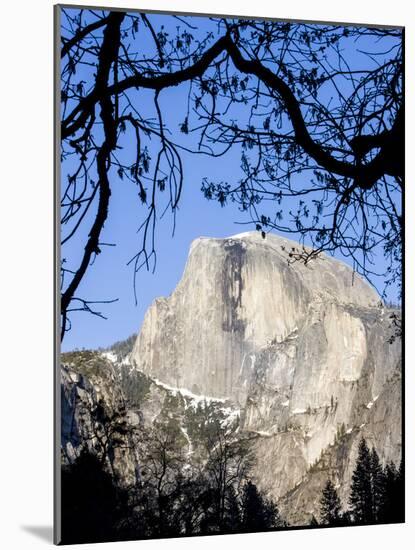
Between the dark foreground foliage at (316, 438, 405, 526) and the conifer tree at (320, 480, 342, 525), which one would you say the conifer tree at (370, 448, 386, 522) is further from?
the conifer tree at (320, 480, 342, 525)

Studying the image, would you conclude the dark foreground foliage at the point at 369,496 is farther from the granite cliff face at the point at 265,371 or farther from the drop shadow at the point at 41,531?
the drop shadow at the point at 41,531

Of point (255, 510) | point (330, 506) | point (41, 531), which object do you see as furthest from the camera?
point (330, 506)

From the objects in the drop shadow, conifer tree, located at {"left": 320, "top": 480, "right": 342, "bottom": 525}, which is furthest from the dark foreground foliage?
the drop shadow

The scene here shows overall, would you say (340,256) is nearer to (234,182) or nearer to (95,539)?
(234,182)

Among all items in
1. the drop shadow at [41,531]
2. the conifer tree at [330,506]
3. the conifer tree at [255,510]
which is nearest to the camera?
the drop shadow at [41,531]

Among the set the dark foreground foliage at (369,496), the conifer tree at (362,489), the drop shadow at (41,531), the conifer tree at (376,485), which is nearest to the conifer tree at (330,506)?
the dark foreground foliage at (369,496)

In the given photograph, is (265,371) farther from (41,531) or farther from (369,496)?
(41,531)

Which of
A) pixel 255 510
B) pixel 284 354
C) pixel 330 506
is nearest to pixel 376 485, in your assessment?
pixel 330 506
